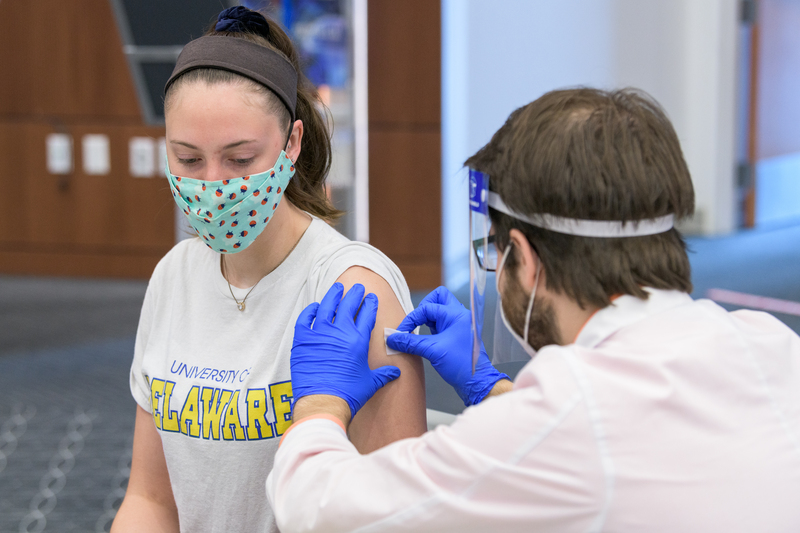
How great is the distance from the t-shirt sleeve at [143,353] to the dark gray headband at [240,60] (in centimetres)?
35

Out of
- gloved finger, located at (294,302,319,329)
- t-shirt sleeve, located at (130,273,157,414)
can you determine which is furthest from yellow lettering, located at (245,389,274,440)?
t-shirt sleeve, located at (130,273,157,414)

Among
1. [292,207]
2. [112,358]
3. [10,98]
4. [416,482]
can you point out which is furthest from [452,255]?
[416,482]

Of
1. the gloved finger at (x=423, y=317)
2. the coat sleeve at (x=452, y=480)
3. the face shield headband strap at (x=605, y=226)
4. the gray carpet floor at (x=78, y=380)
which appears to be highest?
the face shield headband strap at (x=605, y=226)

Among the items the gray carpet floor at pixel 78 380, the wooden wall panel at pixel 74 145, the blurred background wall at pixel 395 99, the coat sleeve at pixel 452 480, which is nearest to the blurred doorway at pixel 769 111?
the blurred background wall at pixel 395 99

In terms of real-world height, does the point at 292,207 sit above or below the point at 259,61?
below

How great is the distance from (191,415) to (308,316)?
23 centimetres

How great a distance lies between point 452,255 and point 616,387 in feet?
13.1

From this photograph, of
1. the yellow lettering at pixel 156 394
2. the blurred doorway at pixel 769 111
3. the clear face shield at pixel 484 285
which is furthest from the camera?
the blurred doorway at pixel 769 111

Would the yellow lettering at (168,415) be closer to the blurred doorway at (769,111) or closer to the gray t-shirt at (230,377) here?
the gray t-shirt at (230,377)

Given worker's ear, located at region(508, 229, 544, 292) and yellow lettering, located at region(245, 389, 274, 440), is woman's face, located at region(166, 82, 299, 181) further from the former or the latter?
worker's ear, located at region(508, 229, 544, 292)

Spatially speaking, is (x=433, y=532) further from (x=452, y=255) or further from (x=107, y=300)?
(x=107, y=300)

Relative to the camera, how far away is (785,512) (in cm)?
78

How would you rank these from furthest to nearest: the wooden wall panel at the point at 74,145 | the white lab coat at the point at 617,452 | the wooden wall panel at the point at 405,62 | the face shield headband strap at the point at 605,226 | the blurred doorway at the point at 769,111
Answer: the blurred doorway at the point at 769,111
the wooden wall panel at the point at 74,145
the wooden wall panel at the point at 405,62
the face shield headband strap at the point at 605,226
the white lab coat at the point at 617,452

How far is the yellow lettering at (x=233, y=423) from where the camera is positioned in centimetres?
110
